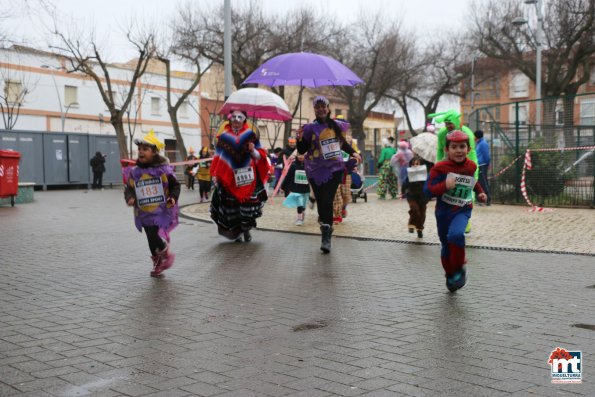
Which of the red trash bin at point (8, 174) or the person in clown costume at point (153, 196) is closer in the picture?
the person in clown costume at point (153, 196)

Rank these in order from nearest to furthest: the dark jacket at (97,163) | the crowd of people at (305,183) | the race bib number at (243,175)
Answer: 1. the crowd of people at (305,183)
2. the race bib number at (243,175)
3. the dark jacket at (97,163)

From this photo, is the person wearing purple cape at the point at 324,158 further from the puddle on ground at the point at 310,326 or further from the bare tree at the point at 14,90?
the bare tree at the point at 14,90

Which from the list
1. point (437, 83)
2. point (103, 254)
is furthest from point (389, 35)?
point (103, 254)

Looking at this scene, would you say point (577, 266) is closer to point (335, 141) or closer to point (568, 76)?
point (335, 141)

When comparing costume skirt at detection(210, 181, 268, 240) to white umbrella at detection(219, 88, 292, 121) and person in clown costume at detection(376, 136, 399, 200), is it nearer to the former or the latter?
white umbrella at detection(219, 88, 292, 121)

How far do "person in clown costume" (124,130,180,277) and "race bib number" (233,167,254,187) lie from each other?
105 inches

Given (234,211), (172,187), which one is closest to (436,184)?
(172,187)

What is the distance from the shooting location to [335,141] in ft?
31.0

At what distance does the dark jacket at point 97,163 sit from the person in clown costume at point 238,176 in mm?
22087

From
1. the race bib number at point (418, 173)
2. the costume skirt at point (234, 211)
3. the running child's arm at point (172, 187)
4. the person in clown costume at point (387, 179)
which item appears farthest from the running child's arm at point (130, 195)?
the person in clown costume at point (387, 179)

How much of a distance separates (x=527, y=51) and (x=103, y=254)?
106 feet

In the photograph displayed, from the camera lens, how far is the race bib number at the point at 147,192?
24.8 feet

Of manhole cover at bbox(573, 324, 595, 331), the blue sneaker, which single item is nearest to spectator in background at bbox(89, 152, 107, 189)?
the blue sneaker

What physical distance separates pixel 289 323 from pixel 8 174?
15320 millimetres
